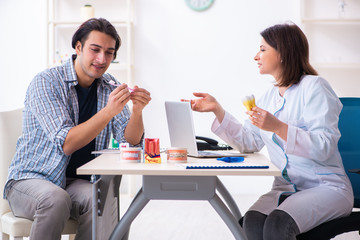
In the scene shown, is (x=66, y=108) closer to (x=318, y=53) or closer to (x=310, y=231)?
(x=310, y=231)

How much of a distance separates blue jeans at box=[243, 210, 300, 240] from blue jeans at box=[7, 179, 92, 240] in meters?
0.64

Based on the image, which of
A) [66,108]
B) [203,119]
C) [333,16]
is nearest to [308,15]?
[333,16]

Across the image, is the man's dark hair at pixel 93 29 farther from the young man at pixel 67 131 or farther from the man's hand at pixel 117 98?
the man's hand at pixel 117 98

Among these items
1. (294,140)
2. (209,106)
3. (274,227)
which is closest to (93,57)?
(209,106)

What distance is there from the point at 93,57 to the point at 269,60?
80 centimetres

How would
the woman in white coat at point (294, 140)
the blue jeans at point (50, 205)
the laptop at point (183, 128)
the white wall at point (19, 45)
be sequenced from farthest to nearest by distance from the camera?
the white wall at point (19, 45), the laptop at point (183, 128), the blue jeans at point (50, 205), the woman in white coat at point (294, 140)

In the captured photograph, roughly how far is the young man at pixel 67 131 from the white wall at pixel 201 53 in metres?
2.20

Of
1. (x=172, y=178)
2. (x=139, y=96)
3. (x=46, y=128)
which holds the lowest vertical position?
(x=172, y=178)

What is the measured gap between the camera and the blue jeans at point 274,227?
5.03 ft

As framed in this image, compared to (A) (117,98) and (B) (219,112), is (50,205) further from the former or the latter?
(B) (219,112)

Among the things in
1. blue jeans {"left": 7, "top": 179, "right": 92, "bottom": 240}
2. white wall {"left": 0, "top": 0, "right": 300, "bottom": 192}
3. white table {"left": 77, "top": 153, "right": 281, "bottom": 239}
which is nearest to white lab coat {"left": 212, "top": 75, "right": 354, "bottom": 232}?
white table {"left": 77, "top": 153, "right": 281, "bottom": 239}

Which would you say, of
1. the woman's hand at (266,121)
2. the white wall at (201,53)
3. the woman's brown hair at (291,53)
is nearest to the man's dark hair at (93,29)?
the woman's brown hair at (291,53)

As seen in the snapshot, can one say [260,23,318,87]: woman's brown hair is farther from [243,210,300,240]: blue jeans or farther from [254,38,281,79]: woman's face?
[243,210,300,240]: blue jeans

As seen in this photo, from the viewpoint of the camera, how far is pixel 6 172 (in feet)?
6.50
